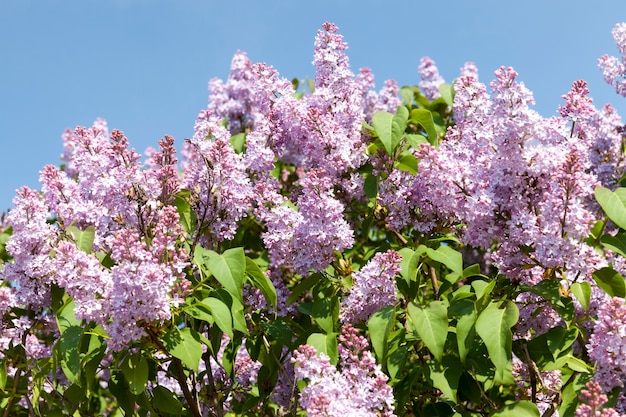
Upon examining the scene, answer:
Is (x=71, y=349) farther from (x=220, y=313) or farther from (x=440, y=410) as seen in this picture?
(x=440, y=410)

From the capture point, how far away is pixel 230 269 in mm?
3455

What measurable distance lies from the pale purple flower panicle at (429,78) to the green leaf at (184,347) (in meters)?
4.76

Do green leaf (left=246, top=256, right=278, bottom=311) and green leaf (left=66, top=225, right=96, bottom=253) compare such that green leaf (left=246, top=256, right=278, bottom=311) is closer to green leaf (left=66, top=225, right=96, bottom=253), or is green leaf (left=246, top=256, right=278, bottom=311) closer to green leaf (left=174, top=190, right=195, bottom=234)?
green leaf (left=174, top=190, right=195, bottom=234)

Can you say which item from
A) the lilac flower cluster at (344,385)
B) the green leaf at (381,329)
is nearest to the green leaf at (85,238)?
the lilac flower cluster at (344,385)

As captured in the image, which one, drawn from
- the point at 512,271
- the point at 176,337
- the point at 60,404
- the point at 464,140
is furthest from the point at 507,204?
the point at 60,404

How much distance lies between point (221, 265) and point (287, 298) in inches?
41.6

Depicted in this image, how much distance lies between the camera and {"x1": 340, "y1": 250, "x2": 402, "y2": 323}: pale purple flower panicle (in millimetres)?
3525

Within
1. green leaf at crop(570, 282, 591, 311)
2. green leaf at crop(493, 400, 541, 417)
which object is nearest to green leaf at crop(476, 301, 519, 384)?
green leaf at crop(493, 400, 541, 417)

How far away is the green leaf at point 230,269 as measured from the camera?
134 inches

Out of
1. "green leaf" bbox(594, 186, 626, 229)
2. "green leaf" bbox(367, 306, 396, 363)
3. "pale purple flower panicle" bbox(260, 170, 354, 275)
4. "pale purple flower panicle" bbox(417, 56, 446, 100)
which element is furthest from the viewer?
"pale purple flower panicle" bbox(417, 56, 446, 100)

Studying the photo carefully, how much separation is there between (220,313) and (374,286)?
76 cm

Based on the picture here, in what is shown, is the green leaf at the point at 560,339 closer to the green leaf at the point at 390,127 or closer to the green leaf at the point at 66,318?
the green leaf at the point at 390,127

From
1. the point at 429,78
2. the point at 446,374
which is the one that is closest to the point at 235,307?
the point at 446,374

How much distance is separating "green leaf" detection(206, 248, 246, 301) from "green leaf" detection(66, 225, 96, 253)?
2.05 feet
